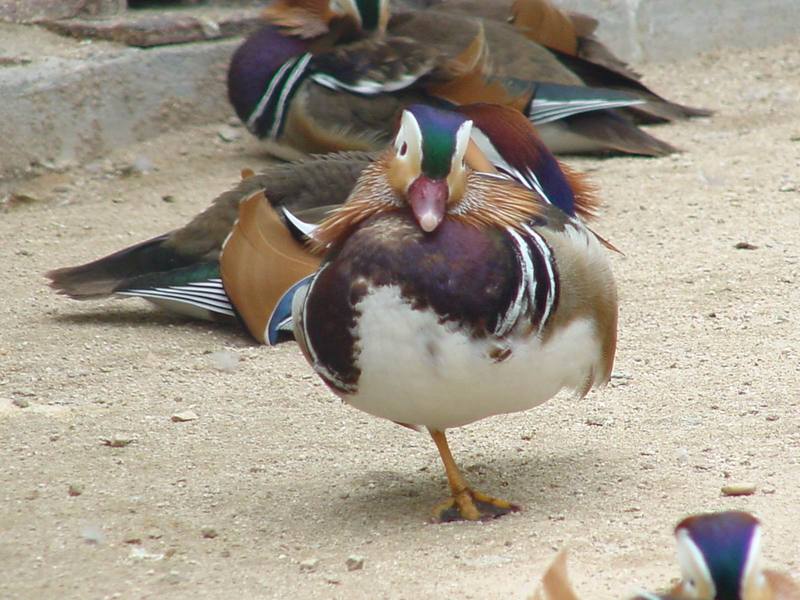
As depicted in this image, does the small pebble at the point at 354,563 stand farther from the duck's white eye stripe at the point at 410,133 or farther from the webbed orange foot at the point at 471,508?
the duck's white eye stripe at the point at 410,133

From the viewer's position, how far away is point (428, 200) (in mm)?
2803

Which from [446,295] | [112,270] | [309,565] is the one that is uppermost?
[446,295]

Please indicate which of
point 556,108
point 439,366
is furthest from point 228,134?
Result: point 439,366

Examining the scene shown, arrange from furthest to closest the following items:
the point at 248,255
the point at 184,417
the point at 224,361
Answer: the point at 248,255
the point at 224,361
the point at 184,417

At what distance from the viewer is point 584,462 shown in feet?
10.8

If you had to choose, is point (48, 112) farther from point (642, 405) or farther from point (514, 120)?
point (642, 405)

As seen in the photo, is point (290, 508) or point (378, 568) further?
point (290, 508)

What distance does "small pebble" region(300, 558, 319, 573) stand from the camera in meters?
2.77

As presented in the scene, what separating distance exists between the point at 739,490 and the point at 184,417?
4.61ft

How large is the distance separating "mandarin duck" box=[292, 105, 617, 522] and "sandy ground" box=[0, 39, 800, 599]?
0.86ft

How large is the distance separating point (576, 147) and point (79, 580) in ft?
12.6

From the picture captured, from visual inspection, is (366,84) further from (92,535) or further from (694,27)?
(92,535)

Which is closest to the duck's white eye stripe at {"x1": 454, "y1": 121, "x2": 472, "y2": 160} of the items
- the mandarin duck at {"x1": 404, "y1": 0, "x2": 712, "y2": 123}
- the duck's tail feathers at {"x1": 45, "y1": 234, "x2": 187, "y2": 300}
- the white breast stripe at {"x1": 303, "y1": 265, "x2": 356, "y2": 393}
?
the white breast stripe at {"x1": 303, "y1": 265, "x2": 356, "y2": 393}

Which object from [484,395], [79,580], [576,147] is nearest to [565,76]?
[576,147]
